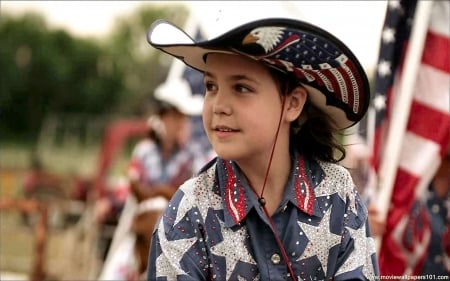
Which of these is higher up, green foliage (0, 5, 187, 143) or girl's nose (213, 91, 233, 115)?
green foliage (0, 5, 187, 143)

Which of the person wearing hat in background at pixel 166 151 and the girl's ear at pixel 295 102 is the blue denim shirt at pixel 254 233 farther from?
the person wearing hat in background at pixel 166 151

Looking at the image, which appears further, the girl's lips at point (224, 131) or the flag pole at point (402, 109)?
the flag pole at point (402, 109)

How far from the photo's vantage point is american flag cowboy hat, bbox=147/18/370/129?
95.1 inches

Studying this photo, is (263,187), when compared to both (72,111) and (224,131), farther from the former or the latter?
(72,111)

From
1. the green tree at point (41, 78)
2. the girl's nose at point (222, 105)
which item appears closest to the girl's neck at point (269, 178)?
the girl's nose at point (222, 105)

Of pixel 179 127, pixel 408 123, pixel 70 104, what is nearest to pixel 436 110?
pixel 408 123

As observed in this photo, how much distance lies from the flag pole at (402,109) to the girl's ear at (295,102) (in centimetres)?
156

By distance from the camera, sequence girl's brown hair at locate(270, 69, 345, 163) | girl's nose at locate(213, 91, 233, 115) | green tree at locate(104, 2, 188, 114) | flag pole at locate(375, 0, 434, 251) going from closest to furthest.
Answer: girl's nose at locate(213, 91, 233, 115) → girl's brown hair at locate(270, 69, 345, 163) → flag pole at locate(375, 0, 434, 251) → green tree at locate(104, 2, 188, 114)

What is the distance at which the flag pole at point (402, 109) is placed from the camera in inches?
167

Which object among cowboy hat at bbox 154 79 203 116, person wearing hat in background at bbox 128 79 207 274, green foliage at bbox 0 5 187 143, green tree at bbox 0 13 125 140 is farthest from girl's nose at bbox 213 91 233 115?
green tree at bbox 0 13 125 140

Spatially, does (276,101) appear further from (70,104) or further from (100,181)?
(70,104)

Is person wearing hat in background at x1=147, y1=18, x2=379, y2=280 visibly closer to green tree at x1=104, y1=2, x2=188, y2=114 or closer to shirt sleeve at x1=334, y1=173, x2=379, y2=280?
shirt sleeve at x1=334, y1=173, x2=379, y2=280

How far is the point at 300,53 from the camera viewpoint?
8.32 feet

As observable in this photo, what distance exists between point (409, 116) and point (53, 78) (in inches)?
1169
